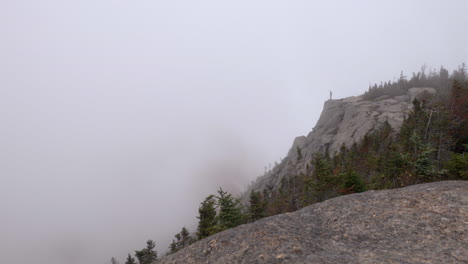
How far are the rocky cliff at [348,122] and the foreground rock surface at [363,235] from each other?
2231 inches

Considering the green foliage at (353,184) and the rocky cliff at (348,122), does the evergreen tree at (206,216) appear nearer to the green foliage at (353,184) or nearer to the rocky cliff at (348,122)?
the green foliage at (353,184)

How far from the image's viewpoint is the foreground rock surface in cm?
742

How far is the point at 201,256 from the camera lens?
32.1 ft

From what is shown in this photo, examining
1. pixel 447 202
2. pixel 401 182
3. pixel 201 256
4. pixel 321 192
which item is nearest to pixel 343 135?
pixel 321 192

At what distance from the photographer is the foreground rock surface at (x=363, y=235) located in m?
7.42

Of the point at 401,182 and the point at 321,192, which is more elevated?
the point at 401,182

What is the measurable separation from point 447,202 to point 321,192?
25.4 meters

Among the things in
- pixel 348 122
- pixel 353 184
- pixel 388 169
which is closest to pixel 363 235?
pixel 353 184

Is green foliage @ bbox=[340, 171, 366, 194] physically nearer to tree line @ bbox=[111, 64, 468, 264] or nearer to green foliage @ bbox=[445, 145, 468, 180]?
tree line @ bbox=[111, 64, 468, 264]

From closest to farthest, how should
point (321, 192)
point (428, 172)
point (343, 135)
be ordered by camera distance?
point (428, 172), point (321, 192), point (343, 135)

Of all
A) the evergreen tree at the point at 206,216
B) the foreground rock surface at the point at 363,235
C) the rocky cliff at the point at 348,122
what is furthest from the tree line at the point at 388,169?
the rocky cliff at the point at 348,122

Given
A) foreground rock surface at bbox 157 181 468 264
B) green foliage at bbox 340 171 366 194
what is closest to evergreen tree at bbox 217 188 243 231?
green foliage at bbox 340 171 366 194

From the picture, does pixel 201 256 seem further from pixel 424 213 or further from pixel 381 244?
pixel 424 213

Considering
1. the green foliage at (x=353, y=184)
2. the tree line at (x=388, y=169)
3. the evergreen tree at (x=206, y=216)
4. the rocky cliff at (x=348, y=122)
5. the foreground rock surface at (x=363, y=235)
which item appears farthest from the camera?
the rocky cliff at (x=348, y=122)
